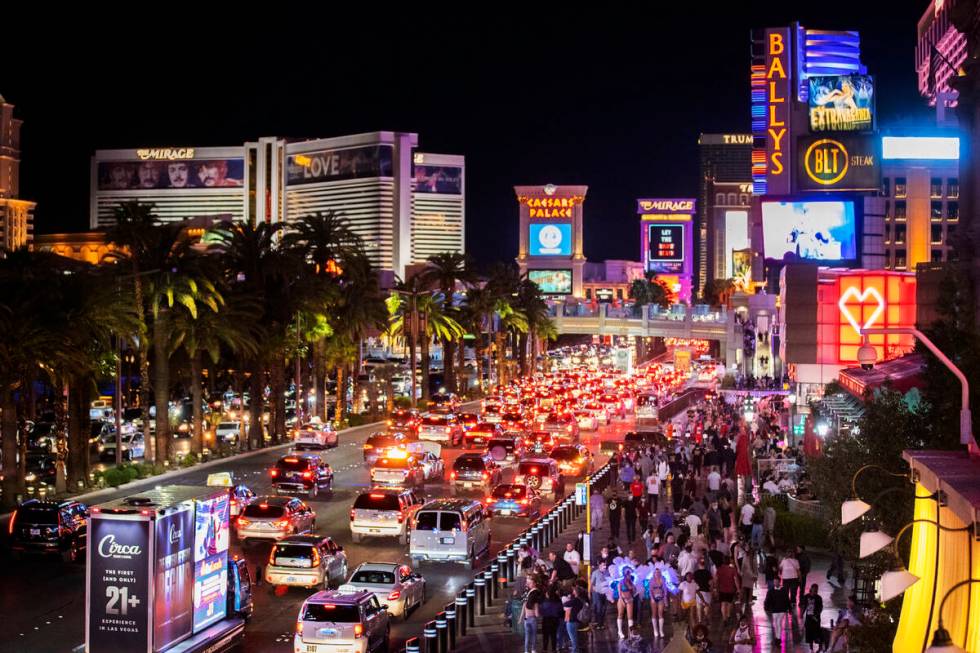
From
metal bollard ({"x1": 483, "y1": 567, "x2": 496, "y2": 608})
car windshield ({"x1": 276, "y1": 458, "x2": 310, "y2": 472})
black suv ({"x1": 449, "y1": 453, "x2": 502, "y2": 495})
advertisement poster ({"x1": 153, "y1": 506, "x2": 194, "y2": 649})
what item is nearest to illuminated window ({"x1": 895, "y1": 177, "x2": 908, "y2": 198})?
black suv ({"x1": 449, "y1": 453, "x2": 502, "y2": 495})

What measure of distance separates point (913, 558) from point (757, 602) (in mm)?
12690

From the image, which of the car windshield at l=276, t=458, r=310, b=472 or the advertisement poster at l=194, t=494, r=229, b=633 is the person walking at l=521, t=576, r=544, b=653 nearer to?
the advertisement poster at l=194, t=494, r=229, b=633

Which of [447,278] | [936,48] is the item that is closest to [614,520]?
[447,278]

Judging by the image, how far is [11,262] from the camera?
34.6 metres

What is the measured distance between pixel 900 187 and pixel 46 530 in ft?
390

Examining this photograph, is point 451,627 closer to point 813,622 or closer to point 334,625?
point 334,625

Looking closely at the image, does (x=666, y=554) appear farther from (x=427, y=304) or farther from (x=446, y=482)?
(x=427, y=304)

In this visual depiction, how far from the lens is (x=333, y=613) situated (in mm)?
17109

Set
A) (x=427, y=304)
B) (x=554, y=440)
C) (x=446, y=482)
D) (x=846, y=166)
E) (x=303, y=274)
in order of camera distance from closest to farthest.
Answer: (x=446, y=482)
(x=554, y=440)
(x=303, y=274)
(x=427, y=304)
(x=846, y=166)

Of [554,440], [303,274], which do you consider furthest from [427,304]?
[554,440]

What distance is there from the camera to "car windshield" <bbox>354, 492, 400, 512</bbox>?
91.3ft

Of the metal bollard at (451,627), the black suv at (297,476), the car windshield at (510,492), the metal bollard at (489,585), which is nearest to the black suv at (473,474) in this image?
the car windshield at (510,492)

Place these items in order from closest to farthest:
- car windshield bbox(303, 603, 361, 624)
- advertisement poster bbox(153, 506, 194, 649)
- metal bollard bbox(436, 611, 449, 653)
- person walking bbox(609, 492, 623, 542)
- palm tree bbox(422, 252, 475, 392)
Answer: advertisement poster bbox(153, 506, 194, 649) → car windshield bbox(303, 603, 361, 624) → metal bollard bbox(436, 611, 449, 653) → person walking bbox(609, 492, 623, 542) → palm tree bbox(422, 252, 475, 392)

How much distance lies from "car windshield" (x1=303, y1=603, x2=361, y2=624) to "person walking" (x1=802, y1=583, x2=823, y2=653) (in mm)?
6486
